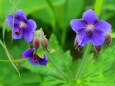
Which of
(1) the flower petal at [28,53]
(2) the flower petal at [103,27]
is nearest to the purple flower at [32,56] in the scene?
(1) the flower petal at [28,53]

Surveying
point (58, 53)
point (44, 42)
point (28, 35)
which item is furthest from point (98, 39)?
point (58, 53)

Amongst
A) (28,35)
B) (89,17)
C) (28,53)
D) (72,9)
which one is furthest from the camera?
(72,9)

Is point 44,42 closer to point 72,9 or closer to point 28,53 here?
point 28,53

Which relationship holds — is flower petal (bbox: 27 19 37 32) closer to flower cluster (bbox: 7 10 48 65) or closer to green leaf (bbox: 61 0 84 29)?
flower cluster (bbox: 7 10 48 65)

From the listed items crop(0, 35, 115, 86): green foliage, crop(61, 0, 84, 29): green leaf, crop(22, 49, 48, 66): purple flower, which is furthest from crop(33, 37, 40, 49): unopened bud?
crop(61, 0, 84, 29): green leaf

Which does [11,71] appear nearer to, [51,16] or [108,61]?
[51,16]

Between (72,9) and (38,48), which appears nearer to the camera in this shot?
(38,48)

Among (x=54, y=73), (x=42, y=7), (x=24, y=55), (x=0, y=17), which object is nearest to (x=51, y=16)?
(x=42, y=7)
